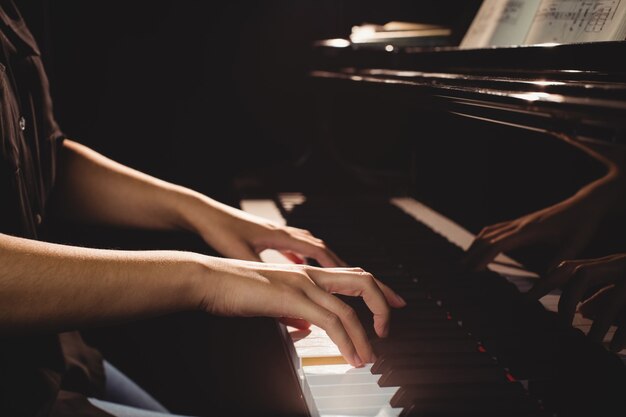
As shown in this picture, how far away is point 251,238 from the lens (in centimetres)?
127

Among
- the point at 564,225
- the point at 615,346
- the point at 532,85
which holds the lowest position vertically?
the point at 615,346

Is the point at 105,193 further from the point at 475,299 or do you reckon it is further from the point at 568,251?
the point at 568,251

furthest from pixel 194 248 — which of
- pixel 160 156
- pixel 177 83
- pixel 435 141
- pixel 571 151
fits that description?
pixel 571 151

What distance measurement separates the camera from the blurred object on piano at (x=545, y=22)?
1000 millimetres

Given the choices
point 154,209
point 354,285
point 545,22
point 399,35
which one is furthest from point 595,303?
point 399,35

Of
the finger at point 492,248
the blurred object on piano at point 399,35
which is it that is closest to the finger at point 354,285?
the finger at point 492,248

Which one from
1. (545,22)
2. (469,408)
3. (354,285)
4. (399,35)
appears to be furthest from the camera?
(399,35)

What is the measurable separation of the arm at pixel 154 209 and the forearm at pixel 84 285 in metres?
0.41

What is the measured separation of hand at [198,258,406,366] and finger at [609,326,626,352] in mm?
319

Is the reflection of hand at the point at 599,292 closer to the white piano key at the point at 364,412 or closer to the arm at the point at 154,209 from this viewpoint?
the white piano key at the point at 364,412

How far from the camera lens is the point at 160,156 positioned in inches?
98.7

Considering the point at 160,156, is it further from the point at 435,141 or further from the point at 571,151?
the point at 571,151

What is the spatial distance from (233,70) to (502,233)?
62.1 inches

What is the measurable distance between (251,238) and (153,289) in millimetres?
460
